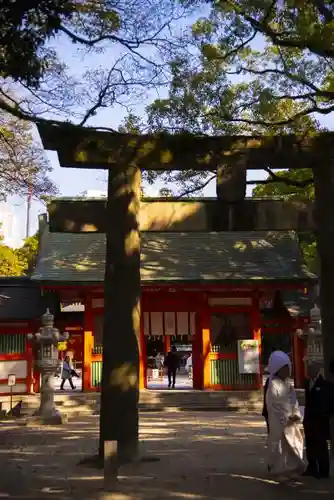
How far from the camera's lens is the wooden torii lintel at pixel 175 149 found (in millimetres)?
7809

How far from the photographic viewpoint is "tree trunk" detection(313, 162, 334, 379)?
759 centimetres

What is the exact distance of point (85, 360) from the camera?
1841 cm

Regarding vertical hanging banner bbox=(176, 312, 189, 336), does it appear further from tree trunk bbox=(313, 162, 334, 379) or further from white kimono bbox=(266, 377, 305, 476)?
white kimono bbox=(266, 377, 305, 476)

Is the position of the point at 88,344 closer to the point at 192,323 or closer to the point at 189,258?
the point at 192,323

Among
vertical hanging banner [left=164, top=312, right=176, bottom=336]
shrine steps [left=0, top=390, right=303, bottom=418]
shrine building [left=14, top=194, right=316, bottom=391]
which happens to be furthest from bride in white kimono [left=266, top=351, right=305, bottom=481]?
vertical hanging banner [left=164, top=312, right=176, bottom=336]

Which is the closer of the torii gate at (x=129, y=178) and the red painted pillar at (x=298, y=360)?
the torii gate at (x=129, y=178)

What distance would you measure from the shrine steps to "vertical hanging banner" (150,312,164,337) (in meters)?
2.44

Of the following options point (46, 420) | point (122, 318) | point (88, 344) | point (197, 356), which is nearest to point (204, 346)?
point (197, 356)

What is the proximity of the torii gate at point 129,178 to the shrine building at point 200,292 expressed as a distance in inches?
365

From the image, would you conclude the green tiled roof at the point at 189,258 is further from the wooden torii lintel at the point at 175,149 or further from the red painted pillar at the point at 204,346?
the wooden torii lintel at the point at 175,149

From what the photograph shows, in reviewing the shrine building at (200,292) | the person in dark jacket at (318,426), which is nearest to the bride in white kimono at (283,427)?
the person in dark jacket at (318,426)

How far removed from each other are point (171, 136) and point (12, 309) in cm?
1315

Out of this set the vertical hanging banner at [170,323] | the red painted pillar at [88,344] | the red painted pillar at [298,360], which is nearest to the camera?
the red painted pillar at [88,344]

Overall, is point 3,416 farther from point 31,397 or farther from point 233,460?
point 233,460
